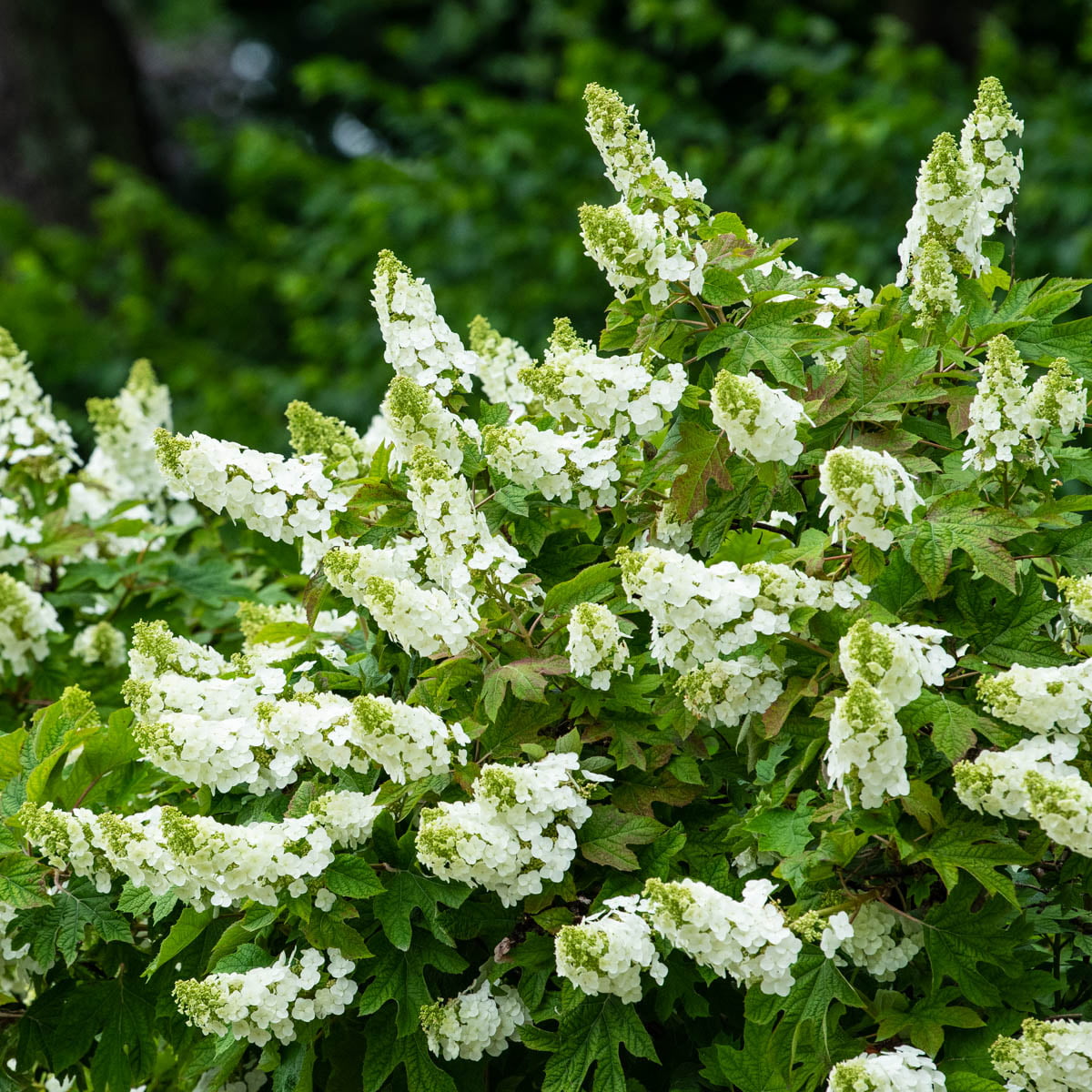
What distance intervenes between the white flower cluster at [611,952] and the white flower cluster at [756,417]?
2.36ft

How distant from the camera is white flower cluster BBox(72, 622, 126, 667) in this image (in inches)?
149

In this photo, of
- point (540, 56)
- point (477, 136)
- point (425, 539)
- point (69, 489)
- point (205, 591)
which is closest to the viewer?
point (425, 539)

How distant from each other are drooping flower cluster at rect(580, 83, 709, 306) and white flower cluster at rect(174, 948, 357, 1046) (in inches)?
47.6

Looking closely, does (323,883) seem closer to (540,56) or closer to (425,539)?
(425,539)

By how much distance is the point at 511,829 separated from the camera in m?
2.31

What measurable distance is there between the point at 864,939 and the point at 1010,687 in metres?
0.47

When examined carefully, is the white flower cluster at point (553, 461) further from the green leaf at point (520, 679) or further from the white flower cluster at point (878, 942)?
the white flower cluster at point (878, 942)

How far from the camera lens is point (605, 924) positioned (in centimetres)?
222

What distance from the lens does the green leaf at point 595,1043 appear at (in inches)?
91.2

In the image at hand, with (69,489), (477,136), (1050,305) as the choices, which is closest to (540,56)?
(477,136)

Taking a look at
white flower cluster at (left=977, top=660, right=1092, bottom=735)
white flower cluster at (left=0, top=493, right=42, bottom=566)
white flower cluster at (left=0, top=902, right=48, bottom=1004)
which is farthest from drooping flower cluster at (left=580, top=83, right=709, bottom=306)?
white flower cluster at (left=0, top=493, right=42, bottom=566)

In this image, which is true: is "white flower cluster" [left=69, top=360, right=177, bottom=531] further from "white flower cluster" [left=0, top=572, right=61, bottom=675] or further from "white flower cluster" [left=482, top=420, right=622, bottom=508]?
"white flower cluster" [left=482, top=420, right=622, bottom=508]

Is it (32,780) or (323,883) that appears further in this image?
(32,780)

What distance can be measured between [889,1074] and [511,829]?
0.65m
